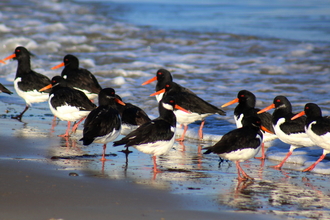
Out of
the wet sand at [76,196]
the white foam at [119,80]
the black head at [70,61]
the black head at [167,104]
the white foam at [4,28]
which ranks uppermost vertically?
the white foam at [4,28]

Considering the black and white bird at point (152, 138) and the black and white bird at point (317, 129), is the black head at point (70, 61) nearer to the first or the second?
the black and white bird at point (152, 138)

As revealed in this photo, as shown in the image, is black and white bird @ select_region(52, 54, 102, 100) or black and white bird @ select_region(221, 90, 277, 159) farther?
black and white bird @ select_region(52, 54, 102, 100)

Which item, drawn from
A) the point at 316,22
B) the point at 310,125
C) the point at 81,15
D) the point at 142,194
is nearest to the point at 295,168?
the point at 310,125

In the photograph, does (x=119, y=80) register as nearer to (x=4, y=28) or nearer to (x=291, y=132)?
(x=291, y=132)

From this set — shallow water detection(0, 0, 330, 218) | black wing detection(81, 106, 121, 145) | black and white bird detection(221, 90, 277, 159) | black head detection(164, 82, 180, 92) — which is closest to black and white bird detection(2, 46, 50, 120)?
shallow water detection(0, 0, 330, 218)

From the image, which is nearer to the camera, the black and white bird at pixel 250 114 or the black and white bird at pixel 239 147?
the black and white bird at pixel 239 147

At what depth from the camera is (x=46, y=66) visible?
45.4ft

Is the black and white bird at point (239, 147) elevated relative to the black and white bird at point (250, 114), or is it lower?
lower

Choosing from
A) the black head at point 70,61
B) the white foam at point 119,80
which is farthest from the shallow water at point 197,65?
the black head at point 70,61

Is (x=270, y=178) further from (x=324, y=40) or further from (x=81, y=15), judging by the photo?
(x=81, y=15)

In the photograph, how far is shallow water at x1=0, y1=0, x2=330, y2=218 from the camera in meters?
5.37

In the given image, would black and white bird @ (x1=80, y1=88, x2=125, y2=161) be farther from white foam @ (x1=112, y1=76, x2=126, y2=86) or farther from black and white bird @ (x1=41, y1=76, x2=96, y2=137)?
white foam @ (x1=112, y1=76, x2=126, y2=86)

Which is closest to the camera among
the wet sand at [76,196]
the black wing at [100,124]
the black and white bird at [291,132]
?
the wet sand at [76,196]

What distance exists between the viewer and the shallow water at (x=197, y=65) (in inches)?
211
